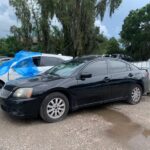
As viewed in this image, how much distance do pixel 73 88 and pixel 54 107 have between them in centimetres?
64

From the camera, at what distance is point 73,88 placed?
16.9ft

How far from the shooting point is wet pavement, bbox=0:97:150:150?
12.5 feet

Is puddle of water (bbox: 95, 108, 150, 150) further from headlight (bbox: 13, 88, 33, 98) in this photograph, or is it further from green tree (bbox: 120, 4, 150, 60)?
green tree (bbox: 120, 4, 150, 60)

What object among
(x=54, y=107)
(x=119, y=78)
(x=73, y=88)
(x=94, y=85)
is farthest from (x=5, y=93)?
(x=119, y=78)

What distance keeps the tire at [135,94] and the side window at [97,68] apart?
1129mm

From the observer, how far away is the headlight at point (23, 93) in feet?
15.2

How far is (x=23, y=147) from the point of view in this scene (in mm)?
3719

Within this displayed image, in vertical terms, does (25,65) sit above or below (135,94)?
above

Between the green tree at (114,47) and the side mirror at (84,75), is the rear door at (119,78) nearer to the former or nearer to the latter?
the side mirror at (84,75)

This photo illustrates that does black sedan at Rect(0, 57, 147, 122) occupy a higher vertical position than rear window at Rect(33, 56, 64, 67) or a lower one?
lower

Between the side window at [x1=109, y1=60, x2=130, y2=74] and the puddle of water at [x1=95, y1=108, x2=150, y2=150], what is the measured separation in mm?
1230

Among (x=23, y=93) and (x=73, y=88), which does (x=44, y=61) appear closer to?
(x=73, y=88)

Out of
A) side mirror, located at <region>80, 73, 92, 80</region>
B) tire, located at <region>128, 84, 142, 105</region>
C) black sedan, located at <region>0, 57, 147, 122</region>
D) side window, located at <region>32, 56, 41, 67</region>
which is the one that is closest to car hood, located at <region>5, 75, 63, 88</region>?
black sedan, located at <region>0, 57, 147, 122</region>

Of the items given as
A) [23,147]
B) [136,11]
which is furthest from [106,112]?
[136,11]
